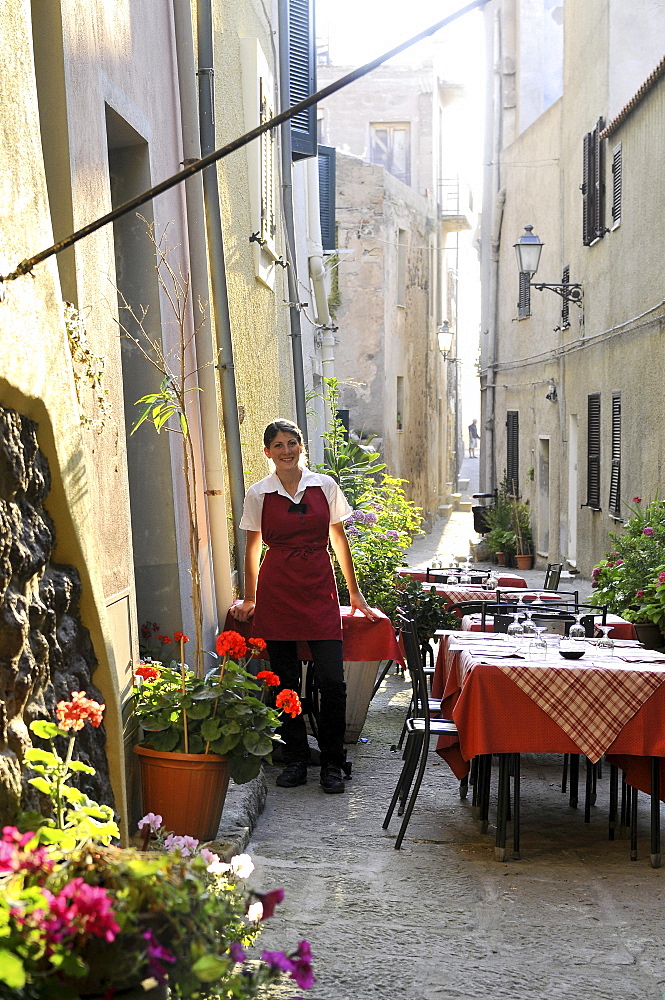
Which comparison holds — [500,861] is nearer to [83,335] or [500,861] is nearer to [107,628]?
[107,628]

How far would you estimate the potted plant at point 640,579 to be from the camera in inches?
360

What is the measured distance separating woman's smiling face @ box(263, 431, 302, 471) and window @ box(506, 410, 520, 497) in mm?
17621

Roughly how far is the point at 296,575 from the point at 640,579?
4.32 meters

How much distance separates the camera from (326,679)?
6398mm

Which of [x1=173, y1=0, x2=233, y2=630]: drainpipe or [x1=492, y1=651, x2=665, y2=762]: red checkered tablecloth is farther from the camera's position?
[x1=173, y1=0, x2=233, y2=630]: drainpipe

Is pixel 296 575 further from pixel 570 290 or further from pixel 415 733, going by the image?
pixel 570 290

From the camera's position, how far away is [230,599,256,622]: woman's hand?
6527mm

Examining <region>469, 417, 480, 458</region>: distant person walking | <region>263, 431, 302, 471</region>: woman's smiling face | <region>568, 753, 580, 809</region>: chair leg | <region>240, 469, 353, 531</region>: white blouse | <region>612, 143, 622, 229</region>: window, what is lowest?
<region>469, 417, 480, 458</region>: distant person walking

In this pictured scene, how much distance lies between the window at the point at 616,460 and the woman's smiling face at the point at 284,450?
903cm

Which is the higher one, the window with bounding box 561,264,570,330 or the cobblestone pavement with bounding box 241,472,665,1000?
the window with bounding box 561,264,570,330

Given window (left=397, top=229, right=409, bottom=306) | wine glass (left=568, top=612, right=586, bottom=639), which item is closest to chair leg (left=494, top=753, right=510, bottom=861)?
wine glass (left=568, top=612, right=586, bottom=639)

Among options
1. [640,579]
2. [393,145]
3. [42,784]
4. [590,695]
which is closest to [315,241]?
[640,579]

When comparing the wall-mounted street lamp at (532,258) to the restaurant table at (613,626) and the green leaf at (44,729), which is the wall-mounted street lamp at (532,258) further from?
the green leaf at (44,729)

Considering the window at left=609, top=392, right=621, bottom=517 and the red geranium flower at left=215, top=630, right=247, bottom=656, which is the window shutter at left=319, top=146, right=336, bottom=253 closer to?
the window at left=609, top=392, right=621, bottom=517
